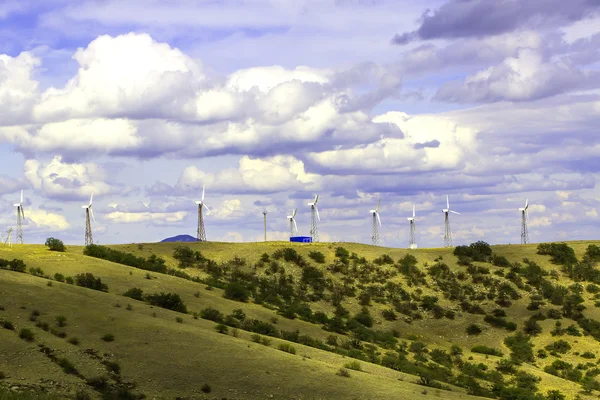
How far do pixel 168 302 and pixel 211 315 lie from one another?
3755 millimetres

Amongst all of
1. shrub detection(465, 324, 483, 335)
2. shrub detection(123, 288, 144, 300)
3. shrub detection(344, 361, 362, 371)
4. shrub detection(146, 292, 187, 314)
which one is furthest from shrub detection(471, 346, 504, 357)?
shrub detection(123, 288, 144, 300)

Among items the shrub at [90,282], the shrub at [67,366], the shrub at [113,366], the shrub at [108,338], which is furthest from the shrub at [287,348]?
the shrub at [90,282]

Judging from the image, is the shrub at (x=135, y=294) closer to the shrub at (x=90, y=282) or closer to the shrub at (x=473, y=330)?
the shrub at (x=90, y=282)

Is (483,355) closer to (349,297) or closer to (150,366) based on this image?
(349,297)

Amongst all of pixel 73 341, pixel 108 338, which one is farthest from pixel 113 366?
pixel 108 338

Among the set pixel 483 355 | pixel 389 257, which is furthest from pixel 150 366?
pixel 389 257

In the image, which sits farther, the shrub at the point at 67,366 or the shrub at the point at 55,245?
the shrub at the point at 55,245

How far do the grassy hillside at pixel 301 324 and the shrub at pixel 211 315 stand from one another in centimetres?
101

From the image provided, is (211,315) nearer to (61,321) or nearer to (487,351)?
(61,321)

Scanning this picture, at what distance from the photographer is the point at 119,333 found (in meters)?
50.2

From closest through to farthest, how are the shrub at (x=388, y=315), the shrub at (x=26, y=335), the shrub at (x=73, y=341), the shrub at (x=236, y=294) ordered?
the shrub at (x=26, y=335)
the shrub at (x=73, y=341)
the shrub at (x=236, y=294)
the shrub at (x=388, y=315)

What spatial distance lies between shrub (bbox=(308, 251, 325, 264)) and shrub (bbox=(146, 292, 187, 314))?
131ft

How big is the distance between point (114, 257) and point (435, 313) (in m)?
37.7

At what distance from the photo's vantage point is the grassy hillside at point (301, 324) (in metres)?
44.9
